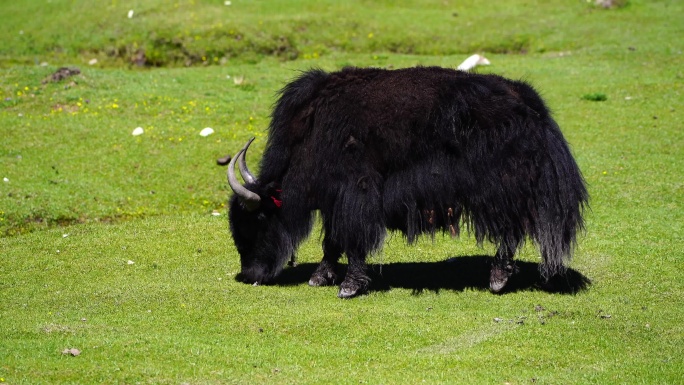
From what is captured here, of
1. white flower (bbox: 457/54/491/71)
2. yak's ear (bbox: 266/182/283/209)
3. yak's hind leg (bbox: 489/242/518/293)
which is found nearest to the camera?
yak's hind leg (bbox: 489/242/518/293)

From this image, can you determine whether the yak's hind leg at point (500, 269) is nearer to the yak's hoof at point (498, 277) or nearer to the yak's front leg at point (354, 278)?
the yak's hoof at point (498, 277)

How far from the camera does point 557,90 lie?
1791cm

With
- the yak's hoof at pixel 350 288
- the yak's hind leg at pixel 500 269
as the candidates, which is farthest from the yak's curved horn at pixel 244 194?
the yak's hind leg at pixel 500 269

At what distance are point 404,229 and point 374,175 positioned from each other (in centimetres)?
74

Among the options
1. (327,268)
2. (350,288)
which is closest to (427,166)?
(350,288)

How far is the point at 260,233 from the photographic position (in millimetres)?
10094

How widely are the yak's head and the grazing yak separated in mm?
113

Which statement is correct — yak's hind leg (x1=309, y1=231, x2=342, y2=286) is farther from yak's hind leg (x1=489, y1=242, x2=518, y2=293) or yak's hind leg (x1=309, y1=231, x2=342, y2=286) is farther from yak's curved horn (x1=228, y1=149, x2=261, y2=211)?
yak's hind leg (x1=489, y1=242, x2=518, y2=293)

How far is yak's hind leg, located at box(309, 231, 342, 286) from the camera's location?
10198 mm

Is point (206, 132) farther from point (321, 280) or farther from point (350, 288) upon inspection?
point (350, 288)

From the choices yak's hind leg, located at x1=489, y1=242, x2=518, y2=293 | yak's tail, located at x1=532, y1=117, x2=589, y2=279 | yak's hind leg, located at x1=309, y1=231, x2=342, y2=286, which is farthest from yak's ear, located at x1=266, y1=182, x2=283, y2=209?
yak's tail, located at x1=532, y1=117, x2=589, y2=279

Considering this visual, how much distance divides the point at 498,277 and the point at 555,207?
3.22ft

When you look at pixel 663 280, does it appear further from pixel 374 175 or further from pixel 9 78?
pixel 9 78

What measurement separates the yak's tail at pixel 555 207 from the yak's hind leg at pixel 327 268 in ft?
7.51
